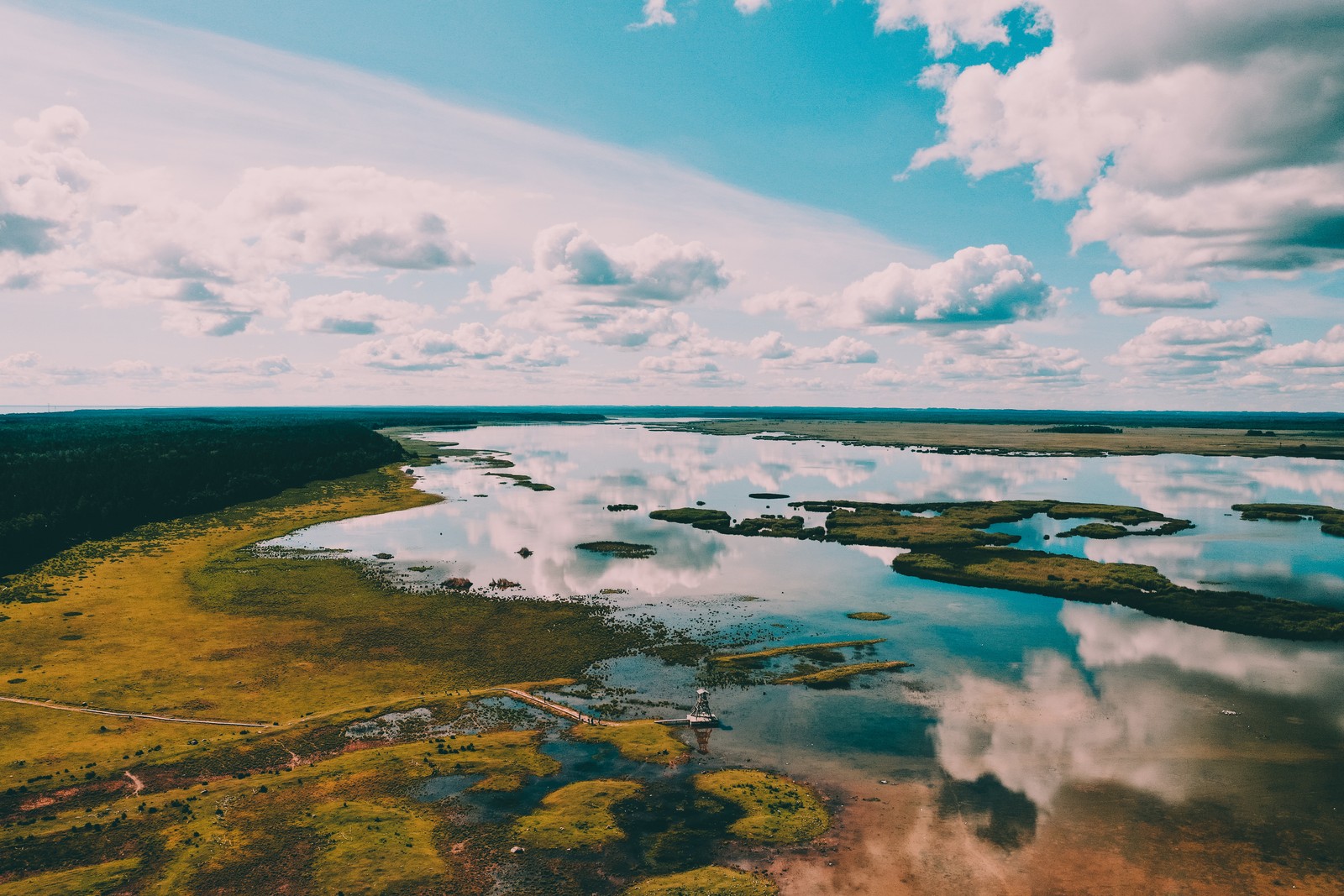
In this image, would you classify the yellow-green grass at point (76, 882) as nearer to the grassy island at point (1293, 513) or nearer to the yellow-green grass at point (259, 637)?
the yellow-green grass at point (259, 637)

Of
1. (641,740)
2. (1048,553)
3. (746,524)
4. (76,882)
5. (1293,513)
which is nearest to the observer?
(76,882)

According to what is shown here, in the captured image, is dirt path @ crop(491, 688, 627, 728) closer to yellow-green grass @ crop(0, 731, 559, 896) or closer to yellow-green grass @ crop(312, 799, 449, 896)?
yellow-green grass @ crop(0, 731, 559, 896)

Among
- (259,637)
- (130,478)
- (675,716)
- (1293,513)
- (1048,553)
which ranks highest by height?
(130,478)

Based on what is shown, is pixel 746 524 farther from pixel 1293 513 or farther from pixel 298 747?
pixel 1293 513

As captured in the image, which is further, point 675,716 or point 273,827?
point 675,716

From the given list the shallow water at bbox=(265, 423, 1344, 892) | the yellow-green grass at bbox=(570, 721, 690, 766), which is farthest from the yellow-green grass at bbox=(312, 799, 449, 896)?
the shallow water at bbox=(265, 423, 1344, 892)

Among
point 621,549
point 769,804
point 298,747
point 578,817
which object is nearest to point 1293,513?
point 621,549

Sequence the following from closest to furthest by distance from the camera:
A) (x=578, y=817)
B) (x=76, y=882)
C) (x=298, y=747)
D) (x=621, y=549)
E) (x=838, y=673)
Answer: (x=76, y=882)
(x=578, y=817)
(x=298, y=747)
(x=838, y=673)
(x=621, y=549)

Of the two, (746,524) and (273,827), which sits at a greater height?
(746,524)
